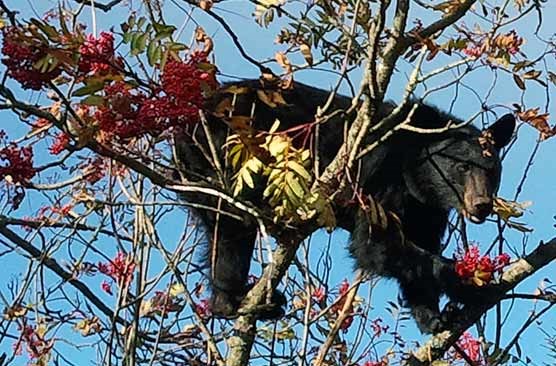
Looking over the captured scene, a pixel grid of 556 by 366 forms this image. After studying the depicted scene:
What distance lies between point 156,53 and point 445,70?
41.9 inches

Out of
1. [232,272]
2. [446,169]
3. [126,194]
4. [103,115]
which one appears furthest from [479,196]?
[103,115]

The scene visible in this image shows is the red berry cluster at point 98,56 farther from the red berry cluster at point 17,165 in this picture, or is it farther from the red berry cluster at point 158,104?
the red berry cluster at point 17,165

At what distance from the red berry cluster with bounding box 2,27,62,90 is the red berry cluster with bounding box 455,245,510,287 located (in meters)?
1.82

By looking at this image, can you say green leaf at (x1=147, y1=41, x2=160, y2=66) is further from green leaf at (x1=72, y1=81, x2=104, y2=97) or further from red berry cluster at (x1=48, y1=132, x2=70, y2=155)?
red berry cluster at (x1=48, y1=132, x2=70, y2=155)

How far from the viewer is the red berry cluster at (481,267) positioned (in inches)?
141

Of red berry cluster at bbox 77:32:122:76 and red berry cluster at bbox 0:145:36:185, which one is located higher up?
red berry cluster at bbox 77:32:122:76

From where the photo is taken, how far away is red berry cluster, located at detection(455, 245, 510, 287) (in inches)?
141

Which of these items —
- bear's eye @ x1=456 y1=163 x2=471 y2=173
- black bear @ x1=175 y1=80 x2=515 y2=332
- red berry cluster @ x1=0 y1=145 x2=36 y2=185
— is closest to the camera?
red berry cluster @ x1=0 y1=145 x2=36 y2=185

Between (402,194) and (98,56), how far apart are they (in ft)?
11.8

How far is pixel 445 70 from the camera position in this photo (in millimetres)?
3094

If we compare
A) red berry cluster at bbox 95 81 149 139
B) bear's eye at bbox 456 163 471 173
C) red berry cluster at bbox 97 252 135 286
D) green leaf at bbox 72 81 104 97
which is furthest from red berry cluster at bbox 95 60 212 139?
bear's eye at bbox 456 163 471 173

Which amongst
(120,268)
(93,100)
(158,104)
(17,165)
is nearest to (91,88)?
(93,100)

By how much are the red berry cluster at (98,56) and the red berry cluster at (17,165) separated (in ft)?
1.06

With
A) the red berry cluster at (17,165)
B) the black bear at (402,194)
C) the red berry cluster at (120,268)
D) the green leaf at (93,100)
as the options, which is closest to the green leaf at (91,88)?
the green leaf at (93,100)
